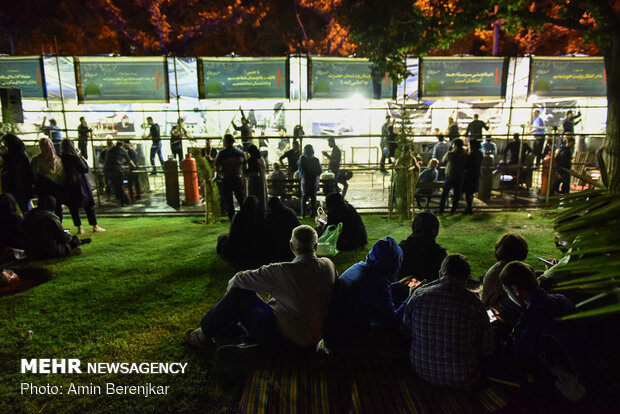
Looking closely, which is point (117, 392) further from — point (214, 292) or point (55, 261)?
point (55, 261)

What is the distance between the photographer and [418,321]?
2885mm

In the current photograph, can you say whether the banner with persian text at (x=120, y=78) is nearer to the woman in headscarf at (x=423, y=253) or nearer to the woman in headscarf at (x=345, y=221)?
the woman in headscarf at (x=345, y=221)

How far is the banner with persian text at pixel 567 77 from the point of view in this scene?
13109mm

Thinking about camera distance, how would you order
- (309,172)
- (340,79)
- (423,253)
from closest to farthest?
(423,253), (309,172), (340,79)

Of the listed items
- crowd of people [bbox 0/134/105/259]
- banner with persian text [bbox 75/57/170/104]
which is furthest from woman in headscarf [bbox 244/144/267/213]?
banner with persian text [bbox 75/57/170/104]

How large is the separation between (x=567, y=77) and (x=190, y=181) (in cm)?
1269

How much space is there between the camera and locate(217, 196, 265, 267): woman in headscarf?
234 inches

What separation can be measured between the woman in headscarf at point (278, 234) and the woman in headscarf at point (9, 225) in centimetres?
399

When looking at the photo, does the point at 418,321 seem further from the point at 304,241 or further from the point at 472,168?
the point at 472,168

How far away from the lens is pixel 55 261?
6367 millimetres

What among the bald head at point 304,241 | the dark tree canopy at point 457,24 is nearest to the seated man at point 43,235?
the bald head at point 304,241

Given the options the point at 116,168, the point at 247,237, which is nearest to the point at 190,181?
the point at 116,168

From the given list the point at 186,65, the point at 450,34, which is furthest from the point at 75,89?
the point at 450,34
